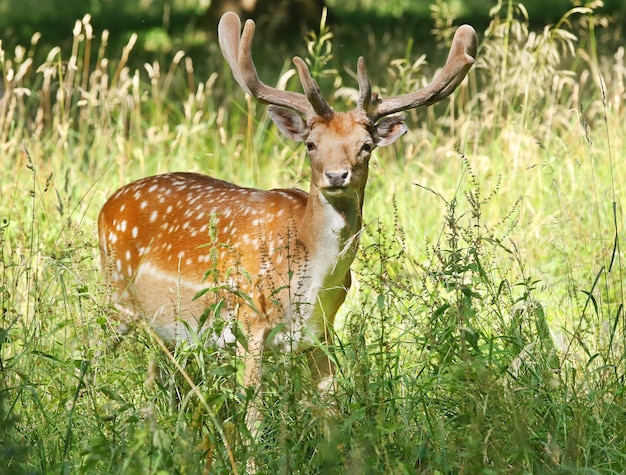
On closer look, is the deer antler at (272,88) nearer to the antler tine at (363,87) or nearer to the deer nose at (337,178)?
the antler tine at (363,87)

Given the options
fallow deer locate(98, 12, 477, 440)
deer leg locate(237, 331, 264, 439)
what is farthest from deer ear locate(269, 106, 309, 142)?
deer leg locate(237, 331, 264, 439)

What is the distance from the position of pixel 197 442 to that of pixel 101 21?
12.6m

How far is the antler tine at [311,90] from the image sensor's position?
441 cm

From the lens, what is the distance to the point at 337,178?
4211 millimetres

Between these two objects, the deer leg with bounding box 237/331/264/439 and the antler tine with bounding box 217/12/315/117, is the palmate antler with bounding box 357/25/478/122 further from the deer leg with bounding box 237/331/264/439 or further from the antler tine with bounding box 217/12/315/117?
the deer leg with bounding box 237/331/264/439

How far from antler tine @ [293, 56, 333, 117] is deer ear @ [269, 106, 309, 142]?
136 millimetres

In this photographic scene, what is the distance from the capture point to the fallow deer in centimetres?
438

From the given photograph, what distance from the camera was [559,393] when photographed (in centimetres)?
366

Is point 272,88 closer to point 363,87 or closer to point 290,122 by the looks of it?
point 290,122

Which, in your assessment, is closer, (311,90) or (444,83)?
(311,90)

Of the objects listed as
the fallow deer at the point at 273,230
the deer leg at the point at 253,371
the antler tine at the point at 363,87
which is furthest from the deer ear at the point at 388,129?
the deer leg at the point at 253,371

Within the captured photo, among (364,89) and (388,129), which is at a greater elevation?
(364,89)

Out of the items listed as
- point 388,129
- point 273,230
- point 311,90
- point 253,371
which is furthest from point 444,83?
point 253,371

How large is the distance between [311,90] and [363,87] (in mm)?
211
